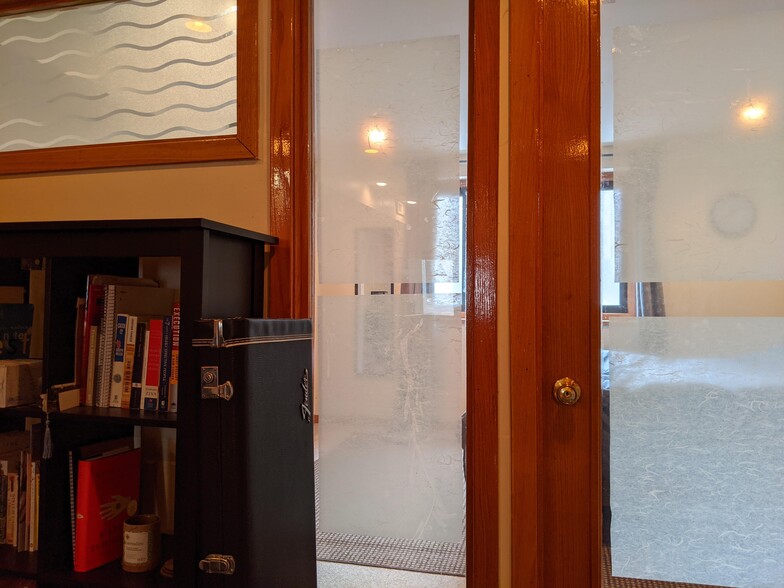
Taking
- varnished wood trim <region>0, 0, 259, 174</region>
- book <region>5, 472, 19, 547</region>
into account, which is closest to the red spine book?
book <region>5, 472, 19, 547</region>

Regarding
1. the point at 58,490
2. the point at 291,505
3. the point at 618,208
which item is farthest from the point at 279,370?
the point at 618,208

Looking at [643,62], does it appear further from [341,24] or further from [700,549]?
[700,549]

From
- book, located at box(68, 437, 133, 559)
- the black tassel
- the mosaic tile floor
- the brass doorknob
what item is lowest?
the mosaic tile floor

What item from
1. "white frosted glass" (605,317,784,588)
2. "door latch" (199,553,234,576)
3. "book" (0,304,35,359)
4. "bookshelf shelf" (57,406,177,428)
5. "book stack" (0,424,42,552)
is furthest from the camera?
"book" (0,304,35,359)

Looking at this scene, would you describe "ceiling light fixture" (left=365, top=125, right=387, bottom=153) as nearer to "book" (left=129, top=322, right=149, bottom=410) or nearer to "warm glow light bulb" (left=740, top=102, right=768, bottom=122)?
"book" (left=129, top=322, right=149, bottom=410)

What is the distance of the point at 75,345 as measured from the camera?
146 centimetres

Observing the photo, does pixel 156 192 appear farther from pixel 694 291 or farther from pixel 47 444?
pixel 694 291

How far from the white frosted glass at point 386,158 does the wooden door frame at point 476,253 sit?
0.06m

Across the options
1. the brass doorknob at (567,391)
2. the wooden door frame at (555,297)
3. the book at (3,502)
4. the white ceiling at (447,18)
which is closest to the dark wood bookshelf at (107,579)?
the book at (3,502)

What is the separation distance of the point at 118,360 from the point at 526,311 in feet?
3.18

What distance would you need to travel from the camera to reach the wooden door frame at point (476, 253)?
1.45 metres

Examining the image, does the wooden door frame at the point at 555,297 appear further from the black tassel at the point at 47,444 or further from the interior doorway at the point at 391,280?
the black tassel at the point at 47,444

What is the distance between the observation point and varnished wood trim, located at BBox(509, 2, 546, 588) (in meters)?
1.42

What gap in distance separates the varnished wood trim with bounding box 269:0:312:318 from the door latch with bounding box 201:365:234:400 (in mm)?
431
